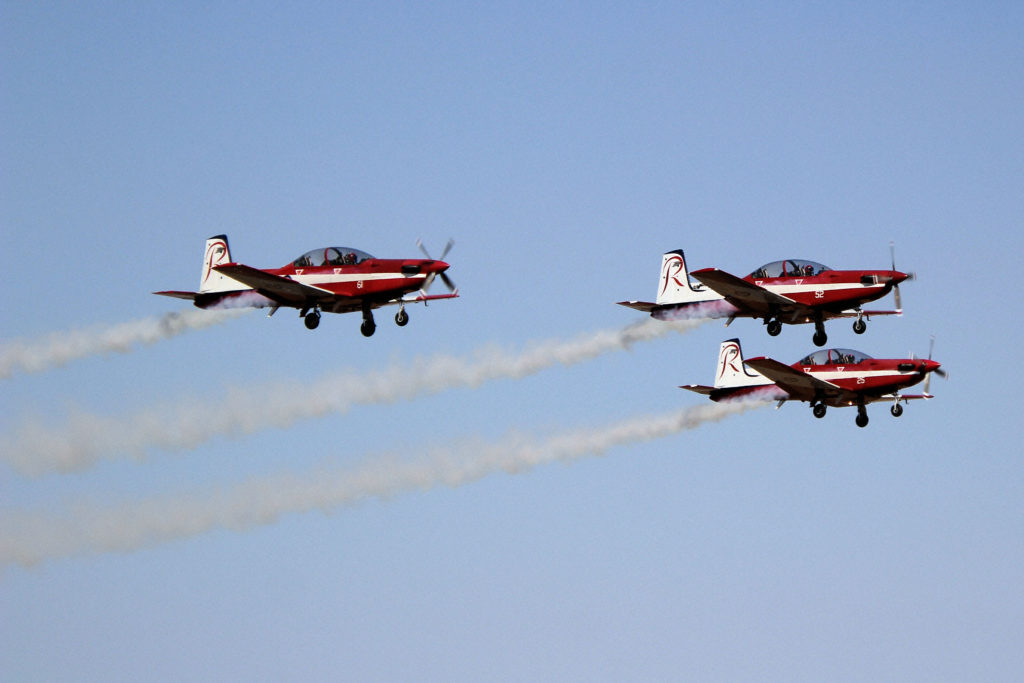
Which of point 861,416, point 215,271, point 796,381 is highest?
point 215,271

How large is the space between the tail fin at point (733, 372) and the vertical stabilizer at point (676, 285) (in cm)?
640

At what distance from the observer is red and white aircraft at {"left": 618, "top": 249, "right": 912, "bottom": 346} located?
5800cm

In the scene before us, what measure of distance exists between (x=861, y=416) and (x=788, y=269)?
22.8ft

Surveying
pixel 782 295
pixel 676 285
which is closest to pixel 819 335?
pixel 782 295

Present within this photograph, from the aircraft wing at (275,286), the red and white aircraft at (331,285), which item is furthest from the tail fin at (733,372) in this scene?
the aircraft wing at (275,286)

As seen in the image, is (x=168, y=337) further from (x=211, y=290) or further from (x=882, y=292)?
(x=882, y=292)

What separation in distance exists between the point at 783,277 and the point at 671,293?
160 inches

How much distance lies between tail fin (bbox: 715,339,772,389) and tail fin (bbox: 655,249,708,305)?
21.0 ft

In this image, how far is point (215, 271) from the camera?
57.2m

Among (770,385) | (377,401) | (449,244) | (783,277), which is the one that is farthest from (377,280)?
(770,385)

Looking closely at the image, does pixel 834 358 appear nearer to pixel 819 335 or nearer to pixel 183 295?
pixel 819 335

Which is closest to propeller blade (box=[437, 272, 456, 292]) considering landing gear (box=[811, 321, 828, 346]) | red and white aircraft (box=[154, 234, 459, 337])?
red and white aircraft (box=[154, 234, 459, 337])

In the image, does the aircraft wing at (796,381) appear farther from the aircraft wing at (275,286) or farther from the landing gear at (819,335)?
the aircraft wing at (275,286)

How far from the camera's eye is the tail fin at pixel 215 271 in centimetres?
5694
